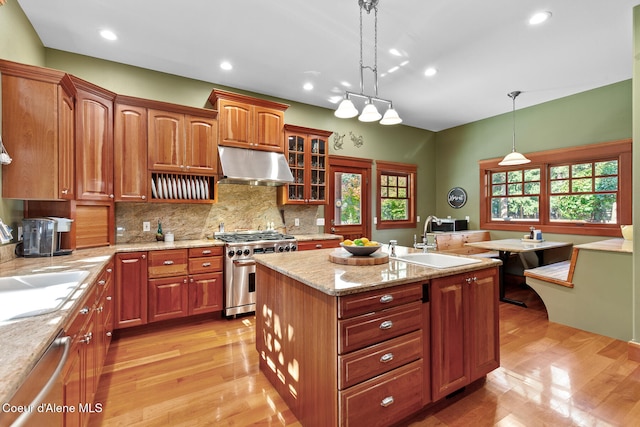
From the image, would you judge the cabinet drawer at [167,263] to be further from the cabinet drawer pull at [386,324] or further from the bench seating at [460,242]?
the bench seating at [460,242]

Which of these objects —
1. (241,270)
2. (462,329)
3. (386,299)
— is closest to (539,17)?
(462,329)

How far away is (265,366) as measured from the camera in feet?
7.63

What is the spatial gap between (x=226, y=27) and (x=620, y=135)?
5234 millimetres

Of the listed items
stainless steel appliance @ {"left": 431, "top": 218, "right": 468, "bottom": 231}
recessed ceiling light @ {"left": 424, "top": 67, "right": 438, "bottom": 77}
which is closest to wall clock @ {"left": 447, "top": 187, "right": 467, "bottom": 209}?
stainless steel appliance @ {"left": 431, "top": 218, "right": 468, "bottom": 231}

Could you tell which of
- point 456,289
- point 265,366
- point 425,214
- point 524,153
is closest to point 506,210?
point 524,153

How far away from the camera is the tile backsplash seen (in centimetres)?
355

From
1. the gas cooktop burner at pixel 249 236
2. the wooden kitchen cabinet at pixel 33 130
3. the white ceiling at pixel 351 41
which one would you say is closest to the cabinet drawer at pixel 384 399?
the gas cooktop burner at pixel 249 236

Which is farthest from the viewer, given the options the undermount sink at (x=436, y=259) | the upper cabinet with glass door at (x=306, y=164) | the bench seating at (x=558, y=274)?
the upper cabinet with glass door at (x=306, y=164)

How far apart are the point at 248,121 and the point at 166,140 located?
1034mm

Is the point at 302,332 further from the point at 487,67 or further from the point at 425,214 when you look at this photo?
the point at 425,214

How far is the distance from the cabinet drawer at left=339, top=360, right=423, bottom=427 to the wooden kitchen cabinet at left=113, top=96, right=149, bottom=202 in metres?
3.08

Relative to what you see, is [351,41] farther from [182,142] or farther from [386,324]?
[386,324]

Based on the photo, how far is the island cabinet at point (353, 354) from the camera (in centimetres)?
148

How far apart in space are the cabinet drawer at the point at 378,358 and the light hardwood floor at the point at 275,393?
1.68 ft
